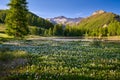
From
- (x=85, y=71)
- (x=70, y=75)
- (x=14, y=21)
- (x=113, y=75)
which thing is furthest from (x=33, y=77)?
(x=14, y=21)

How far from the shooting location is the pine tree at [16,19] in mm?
70938

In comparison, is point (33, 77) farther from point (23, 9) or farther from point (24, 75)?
point (23, 9)

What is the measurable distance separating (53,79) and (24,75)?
2.07 m

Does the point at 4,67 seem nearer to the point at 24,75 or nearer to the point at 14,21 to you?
the point at 24,75

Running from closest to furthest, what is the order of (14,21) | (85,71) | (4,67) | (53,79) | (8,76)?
(53,79) < (8,76) < (85,71) < (4,67) < (14,21)

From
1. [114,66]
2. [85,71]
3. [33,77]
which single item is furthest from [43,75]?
[114,66]

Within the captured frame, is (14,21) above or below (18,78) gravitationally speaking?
above

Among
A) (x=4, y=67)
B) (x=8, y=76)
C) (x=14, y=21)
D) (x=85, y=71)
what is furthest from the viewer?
(x=14, y=21)

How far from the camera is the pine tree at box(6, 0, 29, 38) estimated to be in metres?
70.9

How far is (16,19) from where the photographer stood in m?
70.9

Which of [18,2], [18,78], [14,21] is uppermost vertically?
[18,2]

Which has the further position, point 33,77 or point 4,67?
point 4,67

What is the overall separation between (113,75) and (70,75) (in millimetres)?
2470

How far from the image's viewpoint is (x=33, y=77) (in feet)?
44.4
